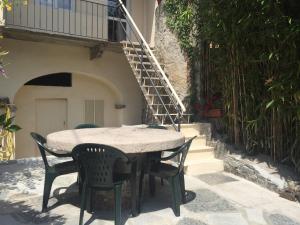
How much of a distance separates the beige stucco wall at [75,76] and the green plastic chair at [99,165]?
5.00 m

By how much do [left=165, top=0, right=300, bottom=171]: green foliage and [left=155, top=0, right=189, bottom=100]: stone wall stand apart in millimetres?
802

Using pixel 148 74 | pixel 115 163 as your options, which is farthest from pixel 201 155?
pixel 115 163

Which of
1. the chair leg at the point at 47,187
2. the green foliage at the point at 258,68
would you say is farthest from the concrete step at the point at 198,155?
the chair leg at the point at 47,187

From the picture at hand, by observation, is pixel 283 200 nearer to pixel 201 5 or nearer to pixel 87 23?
pixel 201 5

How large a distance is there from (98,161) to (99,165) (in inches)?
1.7

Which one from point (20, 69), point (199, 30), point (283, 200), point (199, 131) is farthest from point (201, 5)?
point (20, 69)

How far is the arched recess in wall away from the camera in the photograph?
27.2ft

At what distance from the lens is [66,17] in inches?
340

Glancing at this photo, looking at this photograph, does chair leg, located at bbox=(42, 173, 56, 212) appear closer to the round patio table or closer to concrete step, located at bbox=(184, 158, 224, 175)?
the round patio table

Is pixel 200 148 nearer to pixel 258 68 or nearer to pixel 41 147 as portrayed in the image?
pixel 258 68

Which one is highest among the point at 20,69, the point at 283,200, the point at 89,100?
the point at 20,69

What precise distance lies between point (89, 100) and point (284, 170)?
5.78 meters

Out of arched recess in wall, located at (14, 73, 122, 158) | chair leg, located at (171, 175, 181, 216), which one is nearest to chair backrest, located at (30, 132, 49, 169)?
chair leg, located at (171, 175, 181, 216)

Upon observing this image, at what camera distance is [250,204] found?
4.32 m
